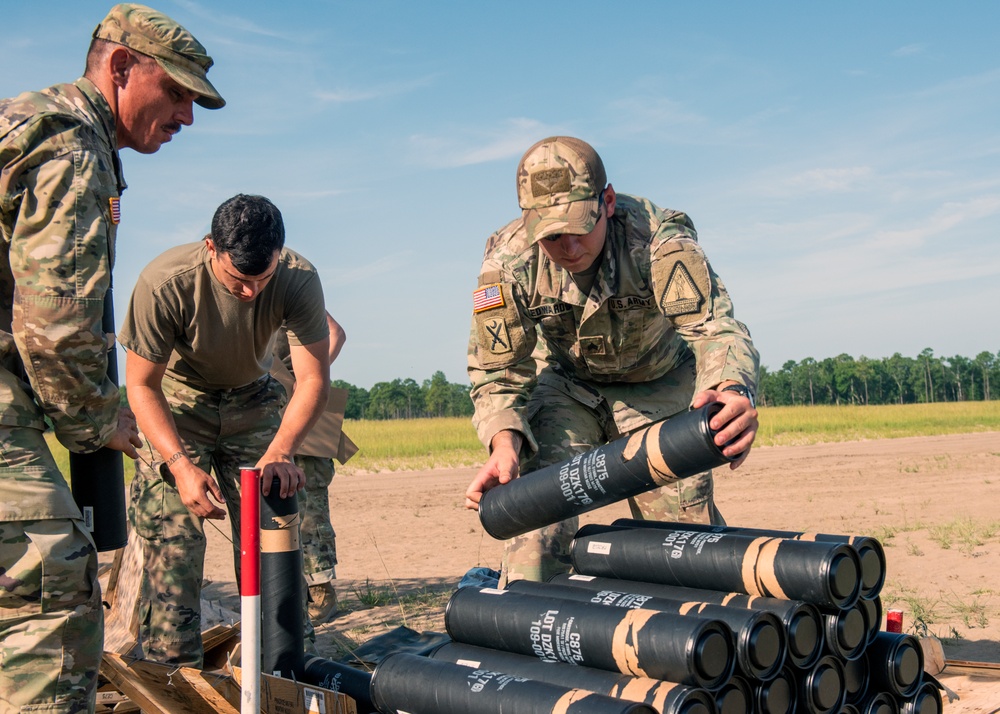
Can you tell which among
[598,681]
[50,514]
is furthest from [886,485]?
[50,514]

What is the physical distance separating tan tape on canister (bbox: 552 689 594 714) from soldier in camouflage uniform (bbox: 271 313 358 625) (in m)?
3.84

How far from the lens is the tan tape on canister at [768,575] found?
3.25 m

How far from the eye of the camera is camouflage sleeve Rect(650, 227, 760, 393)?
390 cm

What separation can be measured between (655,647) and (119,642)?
10.5 feet

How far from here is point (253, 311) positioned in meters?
4.79

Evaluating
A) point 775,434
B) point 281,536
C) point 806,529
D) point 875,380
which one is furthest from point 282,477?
point 875,380

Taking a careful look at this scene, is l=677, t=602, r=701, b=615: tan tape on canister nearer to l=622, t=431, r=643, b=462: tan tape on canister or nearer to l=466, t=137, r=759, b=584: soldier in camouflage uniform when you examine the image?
l=622, t=431, r=643, b=462: tan tape on canister

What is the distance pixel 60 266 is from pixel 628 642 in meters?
2.05

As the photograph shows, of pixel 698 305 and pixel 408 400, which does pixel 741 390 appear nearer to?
pixel 698 305

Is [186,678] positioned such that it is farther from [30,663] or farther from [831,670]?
[831,670]

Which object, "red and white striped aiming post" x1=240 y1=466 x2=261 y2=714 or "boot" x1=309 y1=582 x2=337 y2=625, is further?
"boot" x1=309 y1=582 x2=337 y2=625

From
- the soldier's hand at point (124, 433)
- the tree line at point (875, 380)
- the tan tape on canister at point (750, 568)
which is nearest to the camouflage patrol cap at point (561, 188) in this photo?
the tan tape on canister at point (750, 568)

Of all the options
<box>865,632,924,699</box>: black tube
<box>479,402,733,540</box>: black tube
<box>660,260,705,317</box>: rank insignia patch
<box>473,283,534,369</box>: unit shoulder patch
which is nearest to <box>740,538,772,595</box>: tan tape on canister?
<box>479,402,733,540</box>: black tube

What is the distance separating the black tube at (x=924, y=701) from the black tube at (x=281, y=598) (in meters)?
2.30
